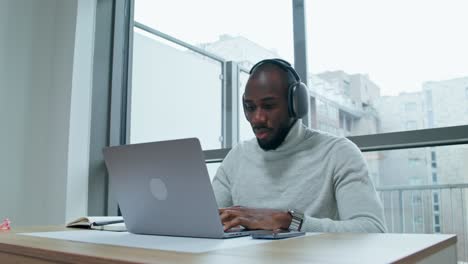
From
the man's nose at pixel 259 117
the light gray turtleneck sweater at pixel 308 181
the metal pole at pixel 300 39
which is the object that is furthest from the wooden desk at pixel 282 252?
the metal pole at pixel 300 39

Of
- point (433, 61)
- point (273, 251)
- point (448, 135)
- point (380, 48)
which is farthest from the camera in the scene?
point (380, 48)

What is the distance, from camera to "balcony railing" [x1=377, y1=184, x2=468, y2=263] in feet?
5.65

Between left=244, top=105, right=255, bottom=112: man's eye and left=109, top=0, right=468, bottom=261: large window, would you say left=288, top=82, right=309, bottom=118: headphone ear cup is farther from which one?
left=109, top=0, right=468, bottom=261: large window

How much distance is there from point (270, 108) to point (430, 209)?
89cm

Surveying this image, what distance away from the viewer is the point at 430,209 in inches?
72.2

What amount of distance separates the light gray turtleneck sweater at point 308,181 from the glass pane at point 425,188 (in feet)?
1.36

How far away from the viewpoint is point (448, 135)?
1.61m

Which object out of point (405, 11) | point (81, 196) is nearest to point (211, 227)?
point (405, 11)

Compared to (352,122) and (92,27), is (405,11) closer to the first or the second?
(352,122)

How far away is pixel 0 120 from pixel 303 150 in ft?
5.55

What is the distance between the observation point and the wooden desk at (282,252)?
589 mm

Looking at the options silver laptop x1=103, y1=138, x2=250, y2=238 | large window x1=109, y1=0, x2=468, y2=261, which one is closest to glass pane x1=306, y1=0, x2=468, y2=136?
large window x1=109, y1=0, x2=468, y2=261

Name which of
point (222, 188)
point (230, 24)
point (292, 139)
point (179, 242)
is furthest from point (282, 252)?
point (230, 24)

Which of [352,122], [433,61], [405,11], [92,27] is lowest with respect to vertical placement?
[352,122]
